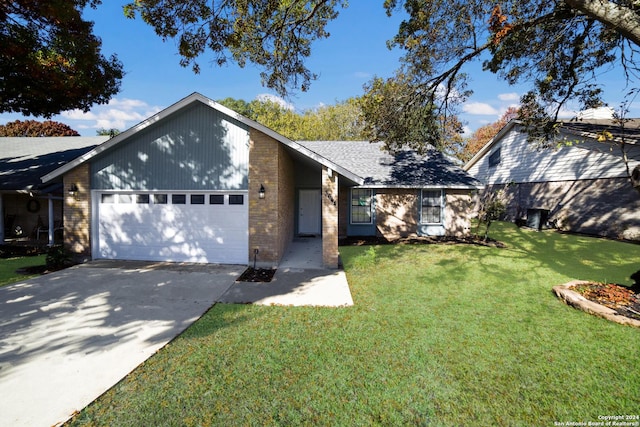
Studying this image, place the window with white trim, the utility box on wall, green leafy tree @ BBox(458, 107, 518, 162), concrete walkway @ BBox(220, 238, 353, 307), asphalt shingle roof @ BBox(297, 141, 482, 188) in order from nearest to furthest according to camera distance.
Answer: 1. concrete walkway @ BBox(220, 238, 353, 307)
2. asphalt shingle roof @ BBox(297, 141, 482, 188)
3. the utility box on wall
4. the window with white trim
5. green leafy tree @ BBox(458, 107, 518, 162)

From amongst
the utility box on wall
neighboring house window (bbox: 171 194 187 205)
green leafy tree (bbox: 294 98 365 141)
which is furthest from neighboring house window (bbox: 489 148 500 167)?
neighboring house window (bbox: 171 194 187 205)

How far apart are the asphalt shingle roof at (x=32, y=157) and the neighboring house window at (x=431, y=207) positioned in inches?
657

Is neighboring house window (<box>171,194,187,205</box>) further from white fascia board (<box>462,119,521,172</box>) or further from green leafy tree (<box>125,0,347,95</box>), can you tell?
white fascia board (<box>462,119,521,172</box>)

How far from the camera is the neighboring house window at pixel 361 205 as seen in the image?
13414mm

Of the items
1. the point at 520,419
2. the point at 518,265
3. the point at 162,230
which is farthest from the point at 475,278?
the point at 162,230

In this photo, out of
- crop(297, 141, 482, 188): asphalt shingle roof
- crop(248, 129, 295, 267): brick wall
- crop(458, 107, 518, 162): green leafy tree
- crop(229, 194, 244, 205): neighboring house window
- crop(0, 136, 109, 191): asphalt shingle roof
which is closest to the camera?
crop(248, 129, 295, 267): brick wall

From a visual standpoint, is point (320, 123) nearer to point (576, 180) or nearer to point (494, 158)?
point (494, 158)

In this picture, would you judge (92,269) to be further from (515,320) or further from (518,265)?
(518,265)

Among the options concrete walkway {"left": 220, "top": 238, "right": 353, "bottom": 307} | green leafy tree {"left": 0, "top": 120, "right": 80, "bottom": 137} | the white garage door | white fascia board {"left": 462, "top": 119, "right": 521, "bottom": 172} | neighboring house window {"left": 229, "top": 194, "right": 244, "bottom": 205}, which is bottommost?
concrete walkway {"left": 220, "top": 238, "right": 353, "bottom": 307}

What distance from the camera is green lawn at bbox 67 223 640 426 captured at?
111 inches

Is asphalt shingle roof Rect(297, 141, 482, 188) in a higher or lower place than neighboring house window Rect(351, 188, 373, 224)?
higher

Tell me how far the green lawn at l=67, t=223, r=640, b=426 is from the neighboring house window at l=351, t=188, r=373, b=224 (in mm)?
7241

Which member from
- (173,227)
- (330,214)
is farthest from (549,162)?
(173,227)

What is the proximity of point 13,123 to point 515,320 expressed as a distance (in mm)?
47072
